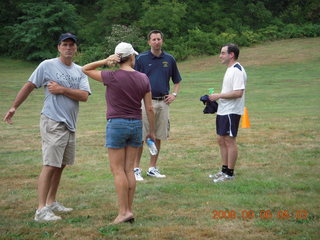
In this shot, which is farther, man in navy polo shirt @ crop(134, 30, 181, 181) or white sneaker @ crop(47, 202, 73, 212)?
man in navy polo shirt @ crop(134, 30, 181, 181)

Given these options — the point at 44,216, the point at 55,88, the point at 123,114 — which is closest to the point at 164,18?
the point at 55,88

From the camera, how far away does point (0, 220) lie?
544 centimetres

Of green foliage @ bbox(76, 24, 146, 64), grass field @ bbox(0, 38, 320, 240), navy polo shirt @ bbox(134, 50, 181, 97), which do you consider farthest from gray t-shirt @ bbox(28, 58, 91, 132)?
green foliage @ bbox(76, 24, 146, 64)

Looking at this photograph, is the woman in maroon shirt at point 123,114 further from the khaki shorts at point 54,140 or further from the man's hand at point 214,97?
the man's hand at point 214,97

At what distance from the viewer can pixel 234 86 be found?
7.18 metres

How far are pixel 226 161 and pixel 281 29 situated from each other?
124 ft

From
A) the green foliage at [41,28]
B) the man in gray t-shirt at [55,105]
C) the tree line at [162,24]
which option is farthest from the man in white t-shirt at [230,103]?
the green foliage at [41,28]

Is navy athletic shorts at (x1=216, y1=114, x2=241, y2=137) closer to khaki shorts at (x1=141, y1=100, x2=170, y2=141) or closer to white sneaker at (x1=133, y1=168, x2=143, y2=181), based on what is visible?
khaki shorts at (x1=141, y1=100, x2=170, y2=141)

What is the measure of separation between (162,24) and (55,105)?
122ft

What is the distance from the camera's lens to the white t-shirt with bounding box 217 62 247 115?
7.18 m

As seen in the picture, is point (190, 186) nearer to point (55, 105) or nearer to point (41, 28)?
point (55, 105)

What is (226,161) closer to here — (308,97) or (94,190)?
(94,190)

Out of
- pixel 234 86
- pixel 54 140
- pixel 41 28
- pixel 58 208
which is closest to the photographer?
pixel 54 140
